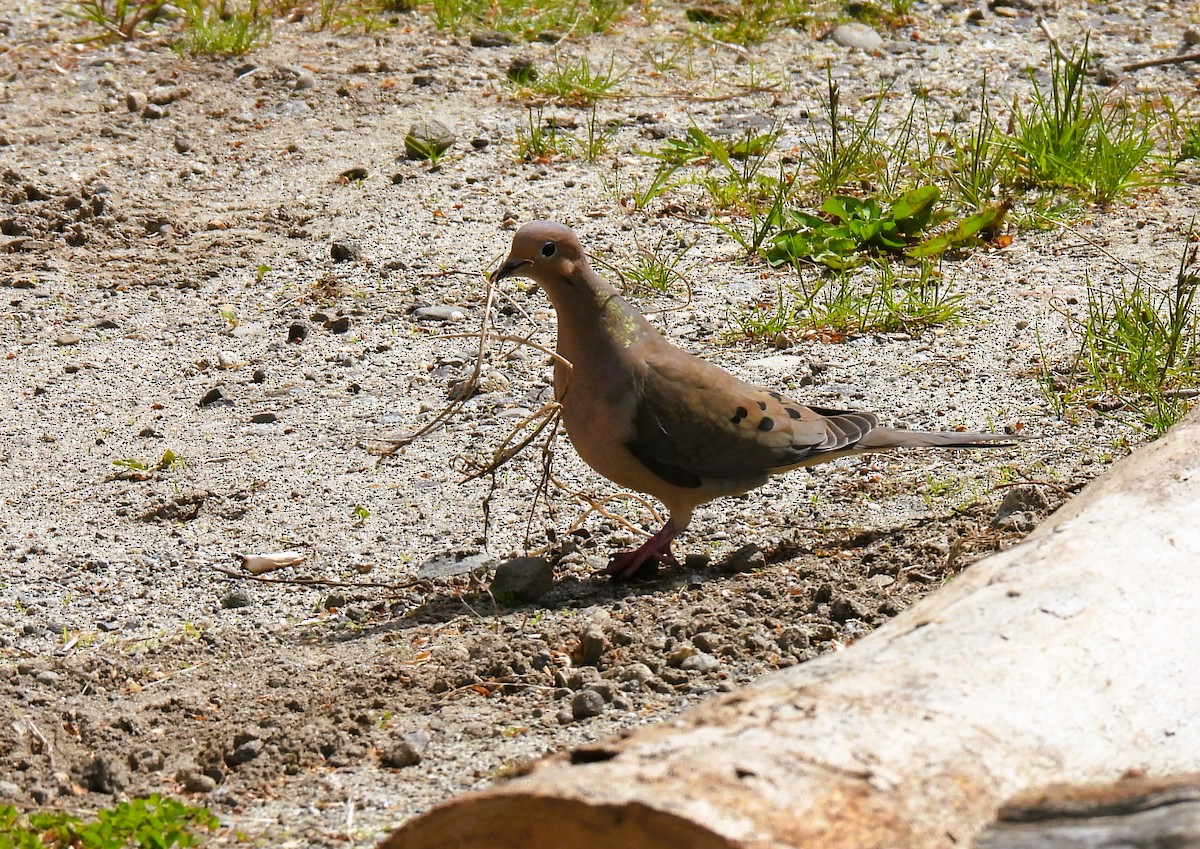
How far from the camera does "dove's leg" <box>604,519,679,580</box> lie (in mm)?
3879

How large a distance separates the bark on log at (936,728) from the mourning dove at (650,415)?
1.31m

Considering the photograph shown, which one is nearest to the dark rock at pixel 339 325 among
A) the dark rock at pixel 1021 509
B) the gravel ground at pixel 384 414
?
the gravel ground at pixel 384 414

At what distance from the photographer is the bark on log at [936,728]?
190 cm

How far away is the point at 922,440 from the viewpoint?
412 centimetres

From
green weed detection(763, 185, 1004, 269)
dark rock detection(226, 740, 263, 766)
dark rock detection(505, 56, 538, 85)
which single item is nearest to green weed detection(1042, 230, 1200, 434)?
green weed detection(763, 185, 1004, 269)

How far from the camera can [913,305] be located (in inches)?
209

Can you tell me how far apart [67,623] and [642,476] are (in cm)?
165

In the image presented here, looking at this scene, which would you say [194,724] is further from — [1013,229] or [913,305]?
[1013,229]

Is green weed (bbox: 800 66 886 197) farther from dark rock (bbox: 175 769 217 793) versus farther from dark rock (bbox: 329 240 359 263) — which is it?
dark rock (bbox: 175 769 217 793)

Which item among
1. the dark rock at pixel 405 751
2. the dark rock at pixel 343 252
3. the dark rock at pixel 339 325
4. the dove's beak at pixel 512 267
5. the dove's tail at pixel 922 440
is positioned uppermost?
the dove's beak at pixel 512 267

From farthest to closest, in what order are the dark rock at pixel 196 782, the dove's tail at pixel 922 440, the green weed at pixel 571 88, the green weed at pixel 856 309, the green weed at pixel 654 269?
1. the green weed at pixel 571 88
2. the green weed at pixel 654 269
3. the green weed at pixel 856 309
4. the dove's tail at pixel 922 440
5. the dark rock at pixel 196 782

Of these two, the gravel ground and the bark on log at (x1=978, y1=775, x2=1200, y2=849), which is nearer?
the bark on log at (x1=978, y1=775, x2=1200, y2=849)

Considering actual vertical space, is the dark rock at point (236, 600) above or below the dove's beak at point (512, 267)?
below

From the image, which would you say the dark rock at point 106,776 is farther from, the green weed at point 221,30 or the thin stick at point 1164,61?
the thin stick at point 1164,61
